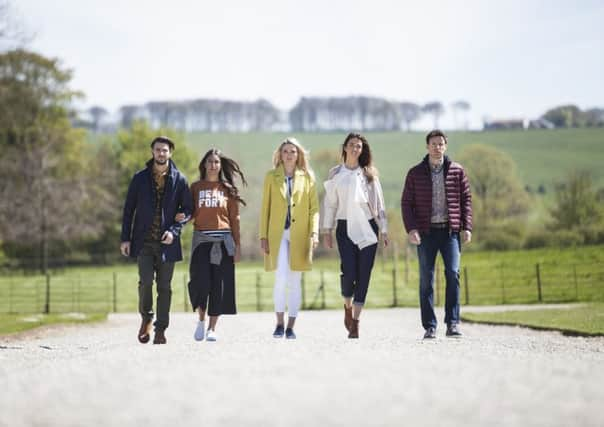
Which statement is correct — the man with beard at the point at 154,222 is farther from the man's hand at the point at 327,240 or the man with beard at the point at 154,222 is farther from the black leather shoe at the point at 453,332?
the black leather shoe at the point at 453,332

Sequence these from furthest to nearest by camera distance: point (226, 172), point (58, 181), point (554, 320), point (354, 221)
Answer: point (58, 181) < point (554, 320) < point (226, 172) < point (354, 221)

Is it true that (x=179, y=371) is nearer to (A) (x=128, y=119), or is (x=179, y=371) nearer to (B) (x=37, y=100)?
(B) (x=37, y=100)

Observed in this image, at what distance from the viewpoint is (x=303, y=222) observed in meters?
10.5

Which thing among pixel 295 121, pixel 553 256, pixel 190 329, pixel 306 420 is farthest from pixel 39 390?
pixel 295 121

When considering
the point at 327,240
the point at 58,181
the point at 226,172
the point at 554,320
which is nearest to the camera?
the point at 327,240

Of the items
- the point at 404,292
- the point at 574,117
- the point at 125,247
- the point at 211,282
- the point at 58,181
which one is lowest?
the point at 404,292

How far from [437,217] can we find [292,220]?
172 centimetres

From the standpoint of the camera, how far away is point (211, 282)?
1084cm

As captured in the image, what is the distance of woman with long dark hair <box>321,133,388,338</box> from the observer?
1051cm

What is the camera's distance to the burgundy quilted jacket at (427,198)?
10.5 m

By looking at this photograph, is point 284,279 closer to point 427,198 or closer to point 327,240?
point 327,240

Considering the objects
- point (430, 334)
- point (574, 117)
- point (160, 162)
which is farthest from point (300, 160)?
point (574, 117)

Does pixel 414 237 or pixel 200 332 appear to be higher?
pixel 414 237

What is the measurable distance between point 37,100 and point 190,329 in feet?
114
